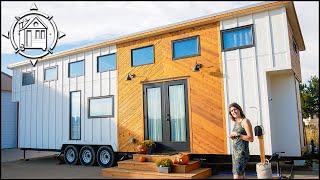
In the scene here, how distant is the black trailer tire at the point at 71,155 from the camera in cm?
1130

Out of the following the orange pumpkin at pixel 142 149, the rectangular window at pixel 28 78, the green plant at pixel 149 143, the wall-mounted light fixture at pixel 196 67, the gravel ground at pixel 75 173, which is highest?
the rectangular window at pixel 28 78

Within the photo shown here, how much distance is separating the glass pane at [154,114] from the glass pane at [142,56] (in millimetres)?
916

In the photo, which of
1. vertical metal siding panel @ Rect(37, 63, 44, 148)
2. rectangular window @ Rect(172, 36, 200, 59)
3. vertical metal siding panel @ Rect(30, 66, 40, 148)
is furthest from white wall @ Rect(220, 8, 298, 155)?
vertical metal siding panel @ Rect(30, 66, 40, 148)

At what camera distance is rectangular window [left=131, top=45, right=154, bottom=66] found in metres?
10.2

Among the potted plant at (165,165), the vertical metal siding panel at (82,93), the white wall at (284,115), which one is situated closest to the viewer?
the potted plant at (165,165)

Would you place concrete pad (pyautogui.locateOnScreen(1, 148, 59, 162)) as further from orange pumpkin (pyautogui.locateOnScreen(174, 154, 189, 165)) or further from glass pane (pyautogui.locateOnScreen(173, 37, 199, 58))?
glass pane (pyautogui.locateOnScreen(173, 37, 199, 58))

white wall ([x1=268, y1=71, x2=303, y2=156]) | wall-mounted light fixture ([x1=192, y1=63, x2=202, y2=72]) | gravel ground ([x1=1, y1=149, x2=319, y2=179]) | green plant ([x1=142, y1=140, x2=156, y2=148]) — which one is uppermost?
wall-mounted light fixture ([x1=192, y1=63, x2=202, y2=72])

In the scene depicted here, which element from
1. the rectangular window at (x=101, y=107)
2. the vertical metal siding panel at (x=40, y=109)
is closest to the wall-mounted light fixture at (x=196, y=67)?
the rectangular window at (x=101, y=107)

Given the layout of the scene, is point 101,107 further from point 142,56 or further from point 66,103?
point 142,56

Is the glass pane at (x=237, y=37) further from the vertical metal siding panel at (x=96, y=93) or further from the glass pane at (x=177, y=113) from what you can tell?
the vertical metal siding panel at (x=96, y=93)

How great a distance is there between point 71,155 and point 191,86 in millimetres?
5118

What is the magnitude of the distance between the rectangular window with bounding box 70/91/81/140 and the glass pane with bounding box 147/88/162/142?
2982 millimetres

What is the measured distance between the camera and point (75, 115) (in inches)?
465

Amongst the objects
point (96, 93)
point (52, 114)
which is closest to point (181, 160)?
point (96, 93)
